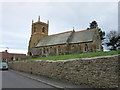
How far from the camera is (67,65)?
34.7 feet

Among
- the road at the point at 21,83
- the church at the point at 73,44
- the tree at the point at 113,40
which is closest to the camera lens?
the road at the point at 21,83

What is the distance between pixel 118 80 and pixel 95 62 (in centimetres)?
177

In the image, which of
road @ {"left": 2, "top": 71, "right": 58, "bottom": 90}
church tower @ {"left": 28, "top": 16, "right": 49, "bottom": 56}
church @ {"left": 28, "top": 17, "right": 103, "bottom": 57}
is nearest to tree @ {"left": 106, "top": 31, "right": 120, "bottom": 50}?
church @ {"left": 28, "top": 17, "right": 103, "bottom": 57}

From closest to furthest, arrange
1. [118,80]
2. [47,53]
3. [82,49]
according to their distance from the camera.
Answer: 1. [118,80]
2. [82,49]
3. [47,53]

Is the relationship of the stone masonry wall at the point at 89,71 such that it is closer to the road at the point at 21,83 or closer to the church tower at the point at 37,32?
the road at the point at 21,83

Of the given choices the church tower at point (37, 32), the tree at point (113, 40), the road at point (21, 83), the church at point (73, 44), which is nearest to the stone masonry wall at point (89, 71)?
the road at point (21, 83)

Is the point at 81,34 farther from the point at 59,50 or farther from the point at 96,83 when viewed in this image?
the point at 96,83

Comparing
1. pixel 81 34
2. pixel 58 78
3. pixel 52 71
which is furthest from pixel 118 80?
pixel 81 34

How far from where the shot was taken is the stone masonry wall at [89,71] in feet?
23.0

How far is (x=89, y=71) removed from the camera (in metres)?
8.43

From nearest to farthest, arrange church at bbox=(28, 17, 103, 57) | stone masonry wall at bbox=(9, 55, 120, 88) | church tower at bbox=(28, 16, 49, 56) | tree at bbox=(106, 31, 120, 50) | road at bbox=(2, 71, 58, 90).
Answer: stone masonry wall at bbox=(9, 55, 120, 88)
road at bbox=(2, 71, 58, 90)
church at bbox=(28, 17, 103, 57)
tree at bbox=(106, 31, 120, 50)
church tower at bbox=(28, 16, 49, 56)

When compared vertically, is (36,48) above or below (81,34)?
below

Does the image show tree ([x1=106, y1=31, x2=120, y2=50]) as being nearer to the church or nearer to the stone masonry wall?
the church

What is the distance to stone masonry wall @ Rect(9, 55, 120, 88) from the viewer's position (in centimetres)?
701
